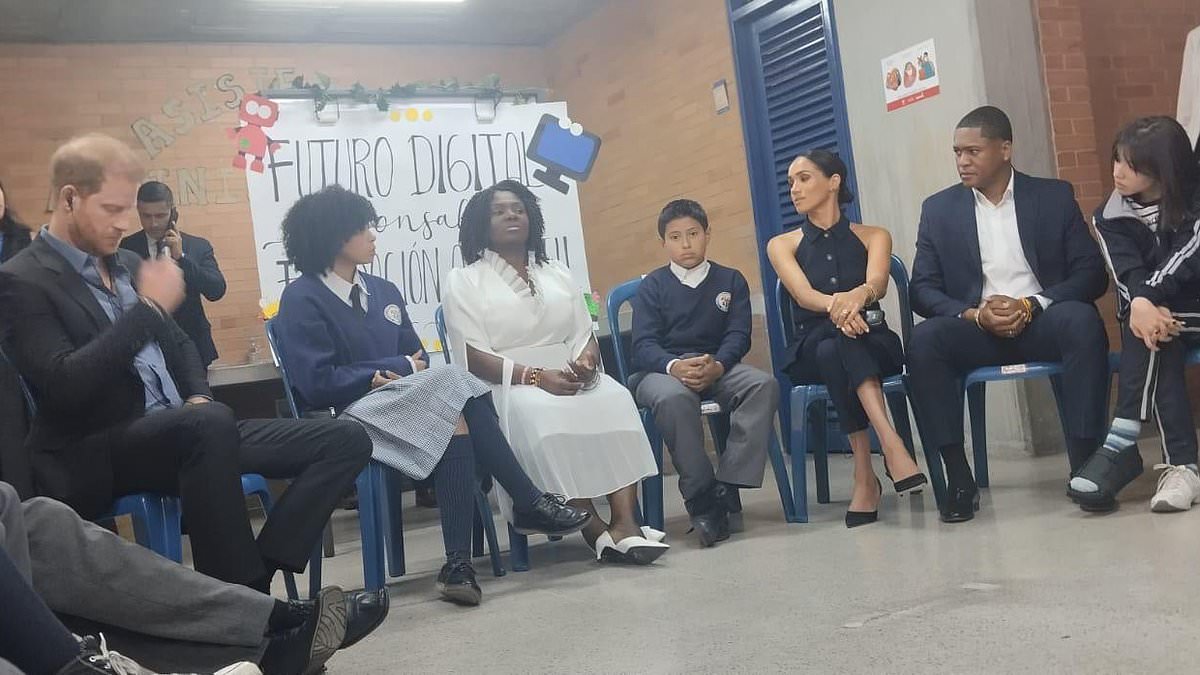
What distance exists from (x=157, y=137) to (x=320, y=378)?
4.46 meters

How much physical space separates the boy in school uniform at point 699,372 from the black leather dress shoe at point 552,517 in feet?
1.30

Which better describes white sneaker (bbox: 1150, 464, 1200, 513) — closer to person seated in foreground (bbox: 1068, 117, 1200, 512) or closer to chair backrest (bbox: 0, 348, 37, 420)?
person seated in foreground (bbox: 1068, 117, 1200, 512)

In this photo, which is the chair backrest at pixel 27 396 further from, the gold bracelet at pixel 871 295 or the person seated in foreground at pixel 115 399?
the gold bracelet at pixel 871 295

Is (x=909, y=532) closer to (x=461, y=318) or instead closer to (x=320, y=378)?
(x=461, y=318)

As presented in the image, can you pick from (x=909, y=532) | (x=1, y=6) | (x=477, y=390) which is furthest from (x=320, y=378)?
(x=1, y=6)

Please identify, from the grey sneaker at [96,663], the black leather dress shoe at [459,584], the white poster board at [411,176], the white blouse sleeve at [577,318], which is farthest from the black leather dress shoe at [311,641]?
the white poster board at [411,176]

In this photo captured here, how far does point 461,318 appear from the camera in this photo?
3387 mm

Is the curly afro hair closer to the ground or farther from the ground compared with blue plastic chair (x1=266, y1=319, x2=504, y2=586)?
farther from the ground

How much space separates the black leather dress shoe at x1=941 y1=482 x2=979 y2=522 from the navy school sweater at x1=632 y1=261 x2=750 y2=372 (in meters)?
0.80

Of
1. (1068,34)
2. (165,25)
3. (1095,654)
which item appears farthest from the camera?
(165,25)

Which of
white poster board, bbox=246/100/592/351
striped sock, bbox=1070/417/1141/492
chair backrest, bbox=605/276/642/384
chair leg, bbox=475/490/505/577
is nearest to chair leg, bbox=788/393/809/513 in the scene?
chair backrest, bbox=605/276/642/384

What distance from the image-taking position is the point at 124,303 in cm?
246

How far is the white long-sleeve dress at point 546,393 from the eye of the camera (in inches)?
127

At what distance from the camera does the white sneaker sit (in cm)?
289
